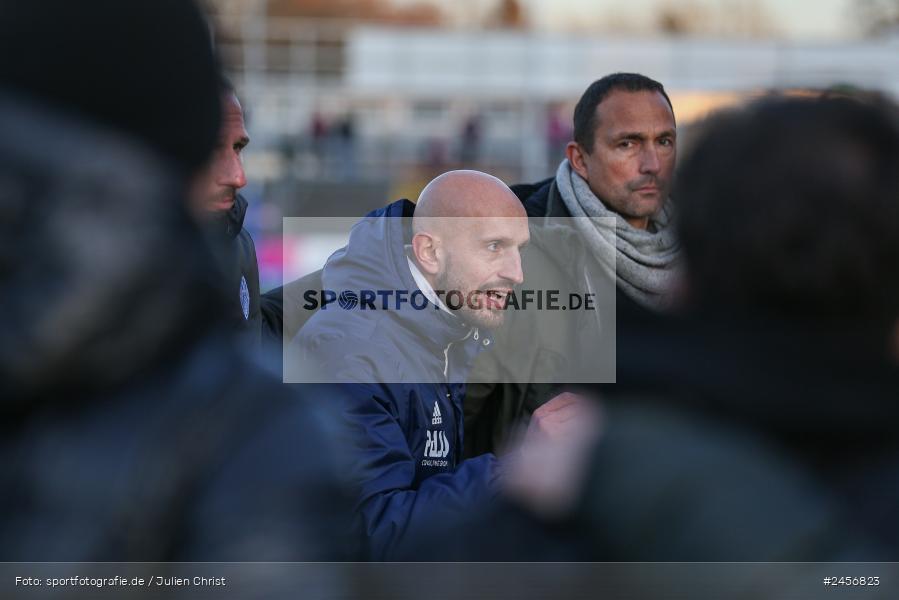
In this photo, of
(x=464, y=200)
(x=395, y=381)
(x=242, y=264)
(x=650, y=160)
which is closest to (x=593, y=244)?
(x=650, y=160)

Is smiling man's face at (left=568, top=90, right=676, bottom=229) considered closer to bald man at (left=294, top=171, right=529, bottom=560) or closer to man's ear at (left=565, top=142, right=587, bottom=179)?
man's ear at (left=565, top=142, right=587, bottom=179)

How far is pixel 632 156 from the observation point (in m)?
3.34

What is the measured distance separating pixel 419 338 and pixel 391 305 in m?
0.10

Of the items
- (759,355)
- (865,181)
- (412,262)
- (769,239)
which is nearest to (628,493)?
(759,355)

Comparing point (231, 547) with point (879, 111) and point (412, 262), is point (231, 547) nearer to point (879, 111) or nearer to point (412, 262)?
point (879, 111)

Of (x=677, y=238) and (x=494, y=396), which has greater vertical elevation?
(x=677, y=238)

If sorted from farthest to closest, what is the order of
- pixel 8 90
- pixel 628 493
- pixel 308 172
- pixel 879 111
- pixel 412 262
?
pixel 308 172 < pixel 412 262 < pixel 879 111 < pixel 628 493 < pixel 8 90

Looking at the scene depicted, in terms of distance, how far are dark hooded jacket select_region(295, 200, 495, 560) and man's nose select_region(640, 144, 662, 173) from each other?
0.79 metres

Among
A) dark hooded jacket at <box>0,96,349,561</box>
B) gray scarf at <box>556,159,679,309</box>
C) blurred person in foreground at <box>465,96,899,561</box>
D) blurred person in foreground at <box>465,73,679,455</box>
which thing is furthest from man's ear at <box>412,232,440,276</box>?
dark hooded jacket at <box>0,96,349,561</box>

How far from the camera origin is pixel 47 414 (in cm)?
105

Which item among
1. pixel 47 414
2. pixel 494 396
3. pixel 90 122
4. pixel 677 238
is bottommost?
pixel 494 396

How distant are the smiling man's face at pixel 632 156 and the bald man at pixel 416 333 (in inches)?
20.4

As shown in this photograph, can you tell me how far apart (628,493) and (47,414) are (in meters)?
0.57

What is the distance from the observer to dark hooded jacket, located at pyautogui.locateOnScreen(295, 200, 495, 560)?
2283mm
